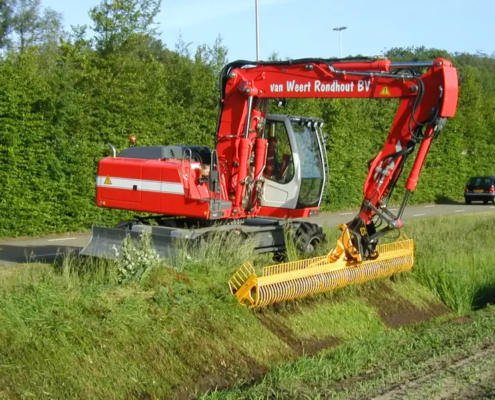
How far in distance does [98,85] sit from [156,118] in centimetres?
206

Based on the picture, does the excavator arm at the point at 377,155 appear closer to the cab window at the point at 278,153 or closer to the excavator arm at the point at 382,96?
the excavator arm at the point at 382,96

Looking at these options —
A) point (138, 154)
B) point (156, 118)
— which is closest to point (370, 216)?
point (138, 154)

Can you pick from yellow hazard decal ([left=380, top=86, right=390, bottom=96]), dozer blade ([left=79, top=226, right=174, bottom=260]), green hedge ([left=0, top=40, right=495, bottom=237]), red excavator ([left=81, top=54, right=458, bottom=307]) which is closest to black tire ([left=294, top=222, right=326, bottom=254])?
red excavator ([left=81, top=54, right=458, bottom=307])

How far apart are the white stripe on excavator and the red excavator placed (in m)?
0.02

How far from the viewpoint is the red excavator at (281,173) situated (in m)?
11.0

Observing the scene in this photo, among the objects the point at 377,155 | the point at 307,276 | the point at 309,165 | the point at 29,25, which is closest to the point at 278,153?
the point at 309,165

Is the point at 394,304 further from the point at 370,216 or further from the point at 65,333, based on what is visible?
the point at 65,333

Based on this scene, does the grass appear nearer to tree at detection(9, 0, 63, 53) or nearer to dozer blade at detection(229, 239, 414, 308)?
dozer blade at detection(229, 239, 414, 308)

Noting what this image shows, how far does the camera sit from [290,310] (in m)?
10.2

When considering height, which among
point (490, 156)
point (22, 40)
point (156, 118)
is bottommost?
point (490, 156)

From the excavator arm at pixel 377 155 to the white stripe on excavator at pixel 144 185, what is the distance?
1.13 metres

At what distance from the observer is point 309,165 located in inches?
535

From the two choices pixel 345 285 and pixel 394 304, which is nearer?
pixel 345 285

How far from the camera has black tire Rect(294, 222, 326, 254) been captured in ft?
42.0
